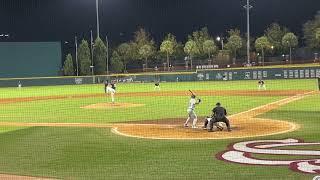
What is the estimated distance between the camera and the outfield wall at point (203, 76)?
4916 cm

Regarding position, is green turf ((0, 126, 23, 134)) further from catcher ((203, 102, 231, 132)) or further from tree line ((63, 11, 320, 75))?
tree line ((63, 11, 320, 75))

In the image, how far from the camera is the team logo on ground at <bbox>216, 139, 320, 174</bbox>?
10800 millimetres

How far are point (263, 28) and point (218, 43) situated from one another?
7610 mm

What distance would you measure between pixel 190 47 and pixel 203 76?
18.0m

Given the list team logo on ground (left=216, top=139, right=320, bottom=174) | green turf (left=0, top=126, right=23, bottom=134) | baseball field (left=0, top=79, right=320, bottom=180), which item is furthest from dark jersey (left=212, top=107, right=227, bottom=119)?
green turf (left=0, top=126, right=23, bottom=134)

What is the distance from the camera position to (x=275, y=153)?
40.3 ft

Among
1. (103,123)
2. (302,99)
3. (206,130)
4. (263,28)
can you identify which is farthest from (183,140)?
(263,28)

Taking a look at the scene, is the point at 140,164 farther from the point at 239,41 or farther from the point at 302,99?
the point at 239,41

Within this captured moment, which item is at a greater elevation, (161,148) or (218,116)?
(218,116)

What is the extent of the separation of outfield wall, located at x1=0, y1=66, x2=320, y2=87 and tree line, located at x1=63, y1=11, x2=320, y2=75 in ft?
27.6

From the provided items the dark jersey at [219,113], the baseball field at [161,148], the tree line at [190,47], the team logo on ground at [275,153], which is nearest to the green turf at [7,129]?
the baseball field at [161,148]

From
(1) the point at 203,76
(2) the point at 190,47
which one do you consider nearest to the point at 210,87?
(1) the point at 203,76

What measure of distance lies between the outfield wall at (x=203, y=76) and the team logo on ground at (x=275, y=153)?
117 ft

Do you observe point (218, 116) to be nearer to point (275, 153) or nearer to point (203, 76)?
point (275, 153)
